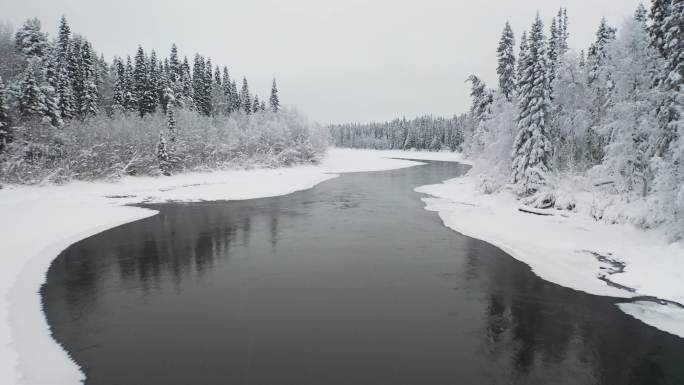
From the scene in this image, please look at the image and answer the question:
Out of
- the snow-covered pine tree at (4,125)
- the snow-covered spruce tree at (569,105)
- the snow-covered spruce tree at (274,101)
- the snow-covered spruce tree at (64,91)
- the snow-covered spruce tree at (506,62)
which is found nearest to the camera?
the snow-covered spruce tree at (569,105)

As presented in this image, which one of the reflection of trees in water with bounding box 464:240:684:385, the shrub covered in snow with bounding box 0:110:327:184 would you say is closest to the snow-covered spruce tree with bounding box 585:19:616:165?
the reflection of trees in water with bounding box 464:240:684:385

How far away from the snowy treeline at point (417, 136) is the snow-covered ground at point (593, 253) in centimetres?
8376

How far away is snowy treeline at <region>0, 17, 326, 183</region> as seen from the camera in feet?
116

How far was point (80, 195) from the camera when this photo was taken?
31.2 metres

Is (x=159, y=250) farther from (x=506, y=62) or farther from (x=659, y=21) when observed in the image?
(x=506, y=62)

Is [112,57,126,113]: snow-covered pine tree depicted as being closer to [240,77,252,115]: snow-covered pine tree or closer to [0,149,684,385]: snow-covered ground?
[240,77,252,115]: snow-covered pine tree

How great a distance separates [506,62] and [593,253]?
32.2m

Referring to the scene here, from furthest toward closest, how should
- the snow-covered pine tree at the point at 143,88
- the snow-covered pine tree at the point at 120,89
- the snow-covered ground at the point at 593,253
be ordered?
the snow-covered pine tree at the point at 143,88, the snow-covered pine tree at the point at 120,89, the snow-covered ground at the point at 593,253

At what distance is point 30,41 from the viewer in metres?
47.8

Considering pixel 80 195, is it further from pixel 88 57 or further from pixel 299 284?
pixel 88 57

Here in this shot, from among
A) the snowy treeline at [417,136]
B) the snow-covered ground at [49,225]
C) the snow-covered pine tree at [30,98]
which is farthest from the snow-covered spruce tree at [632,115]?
the snowy treeline at [417,136]

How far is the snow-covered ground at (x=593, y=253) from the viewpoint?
1260cm

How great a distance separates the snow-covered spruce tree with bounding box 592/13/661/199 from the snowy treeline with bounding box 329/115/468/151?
3190 inches

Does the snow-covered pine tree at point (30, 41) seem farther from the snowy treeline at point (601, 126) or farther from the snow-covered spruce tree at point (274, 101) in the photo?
Result: the snowy treeline at point (601, 126)
